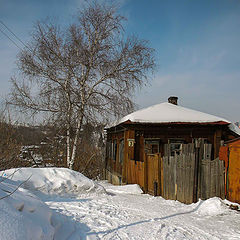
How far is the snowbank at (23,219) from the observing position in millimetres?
2838

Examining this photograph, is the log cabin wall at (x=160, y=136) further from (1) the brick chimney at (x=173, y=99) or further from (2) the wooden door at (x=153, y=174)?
(1) the brick chimney at (x=173, y=99)

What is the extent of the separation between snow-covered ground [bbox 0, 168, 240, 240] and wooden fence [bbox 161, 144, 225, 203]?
35 cm

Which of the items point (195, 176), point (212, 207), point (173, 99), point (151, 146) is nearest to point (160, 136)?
point (151, 146)

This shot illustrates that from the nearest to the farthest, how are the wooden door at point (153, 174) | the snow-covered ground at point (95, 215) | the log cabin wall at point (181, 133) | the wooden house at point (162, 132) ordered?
the snow-covered ground at point (95, 215) → the wooden door at point (153, 174) → the wooden house at point (162, 132) → the log cabin wall at point (181, 133)

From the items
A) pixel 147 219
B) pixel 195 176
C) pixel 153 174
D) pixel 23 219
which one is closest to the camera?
pixel 23 219

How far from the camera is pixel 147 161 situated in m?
8.94

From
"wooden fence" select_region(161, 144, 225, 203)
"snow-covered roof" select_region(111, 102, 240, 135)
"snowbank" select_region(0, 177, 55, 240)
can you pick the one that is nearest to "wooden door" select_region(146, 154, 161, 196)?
"wooden fence" select_region(161, 144, 225, 203)

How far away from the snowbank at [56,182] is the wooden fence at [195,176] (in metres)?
2.67

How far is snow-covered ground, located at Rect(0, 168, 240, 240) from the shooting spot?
3.43 m

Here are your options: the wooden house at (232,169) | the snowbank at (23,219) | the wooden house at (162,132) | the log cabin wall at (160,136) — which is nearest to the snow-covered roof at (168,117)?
the wooden house at (162,132)

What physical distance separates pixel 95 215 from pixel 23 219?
2.31 m

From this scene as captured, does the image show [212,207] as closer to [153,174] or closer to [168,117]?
[153,174]

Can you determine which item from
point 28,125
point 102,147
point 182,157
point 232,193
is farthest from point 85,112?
point 102,147

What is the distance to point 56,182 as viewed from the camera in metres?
7.37
